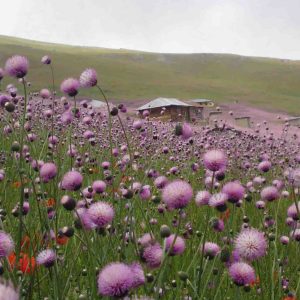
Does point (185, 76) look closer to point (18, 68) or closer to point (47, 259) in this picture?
point (18, 68)

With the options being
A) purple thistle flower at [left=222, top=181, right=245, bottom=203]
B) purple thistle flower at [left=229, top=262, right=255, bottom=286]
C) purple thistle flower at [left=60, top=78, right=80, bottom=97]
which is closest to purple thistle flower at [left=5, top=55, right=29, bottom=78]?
purple thistle flower at [left=60, top=78, right=80, bottom=97]

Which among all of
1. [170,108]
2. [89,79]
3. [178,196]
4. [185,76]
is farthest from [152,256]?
[185,76]

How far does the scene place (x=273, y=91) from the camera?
7431 cm

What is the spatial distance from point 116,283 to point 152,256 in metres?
0.45

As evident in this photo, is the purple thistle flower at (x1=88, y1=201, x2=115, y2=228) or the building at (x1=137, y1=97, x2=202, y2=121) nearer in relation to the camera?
the purple thistle flower at (x1=88, y1=201, x2=115, y2=228)

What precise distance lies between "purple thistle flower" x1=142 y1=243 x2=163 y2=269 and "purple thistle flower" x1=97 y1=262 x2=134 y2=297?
1.21 ft

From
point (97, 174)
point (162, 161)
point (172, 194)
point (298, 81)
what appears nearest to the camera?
point (172, 194)

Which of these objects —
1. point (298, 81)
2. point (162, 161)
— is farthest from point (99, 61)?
point (162, 161)

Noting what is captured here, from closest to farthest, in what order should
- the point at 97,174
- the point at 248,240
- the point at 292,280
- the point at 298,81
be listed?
the point at 248,240
the point at 292,280
the point at 97,174
the point at 298,81

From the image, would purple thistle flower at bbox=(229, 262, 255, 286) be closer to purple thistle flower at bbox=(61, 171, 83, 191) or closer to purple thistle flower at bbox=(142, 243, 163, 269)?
purple thistle flower at bbox=(142, 243, 163, 269)

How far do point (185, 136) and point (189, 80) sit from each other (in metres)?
71.0

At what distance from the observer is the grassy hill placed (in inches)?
2308

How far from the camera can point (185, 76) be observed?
79.6 meters

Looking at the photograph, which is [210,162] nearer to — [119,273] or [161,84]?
[119,273]
